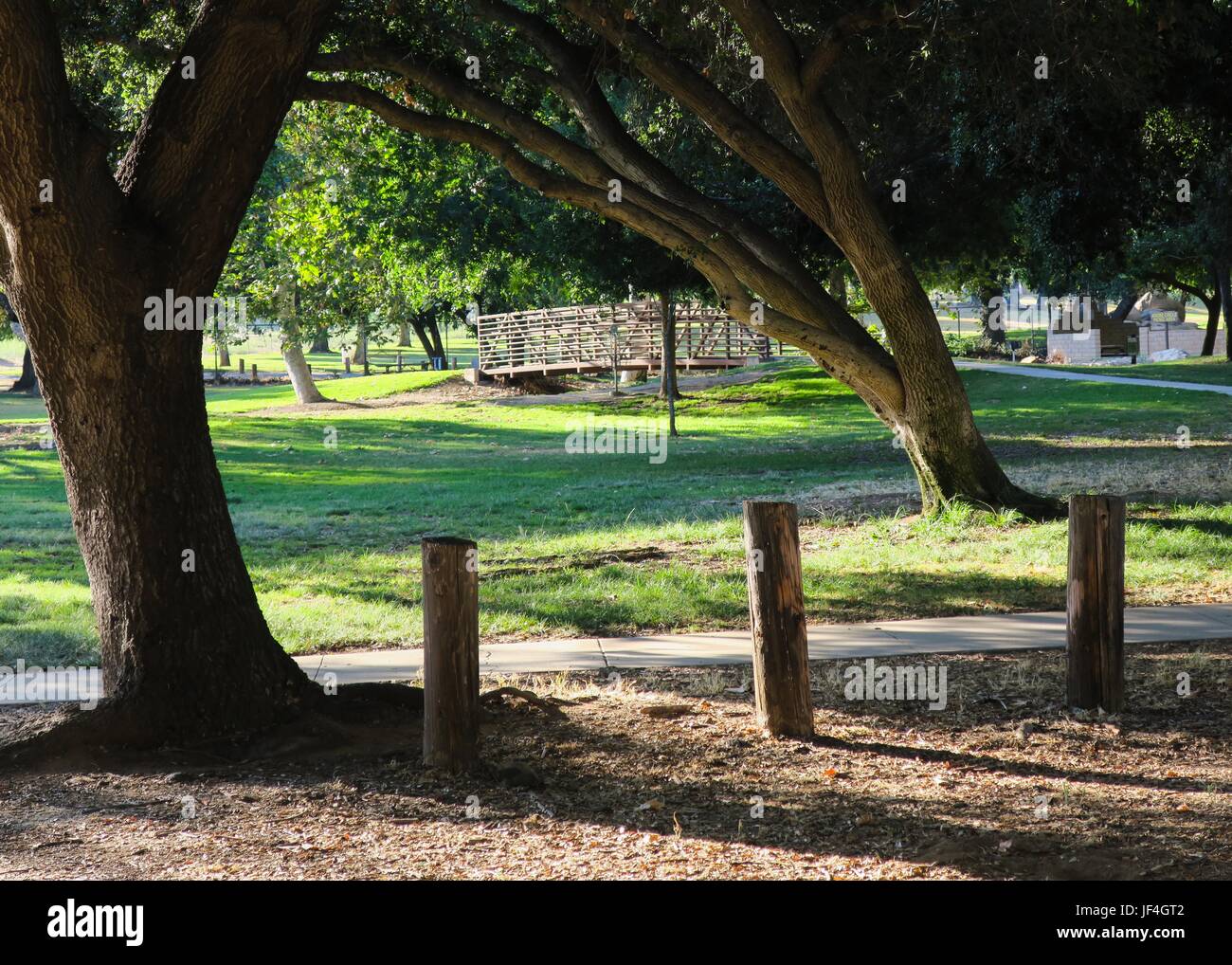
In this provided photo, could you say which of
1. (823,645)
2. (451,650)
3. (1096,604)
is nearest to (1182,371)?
(823,645)

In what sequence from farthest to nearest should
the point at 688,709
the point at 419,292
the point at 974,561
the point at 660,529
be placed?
1. the point at 419,292
2. the point at 660,529
3. the point at 974,561
4. the point at 688,709

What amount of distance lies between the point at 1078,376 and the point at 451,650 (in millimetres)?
31631

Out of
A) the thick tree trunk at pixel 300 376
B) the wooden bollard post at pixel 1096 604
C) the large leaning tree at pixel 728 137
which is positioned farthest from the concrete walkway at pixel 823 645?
the thick tree trunk at pixel 300 376

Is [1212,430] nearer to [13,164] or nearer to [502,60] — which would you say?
[502,60]

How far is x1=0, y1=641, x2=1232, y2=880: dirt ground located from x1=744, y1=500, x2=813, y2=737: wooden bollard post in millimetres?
158

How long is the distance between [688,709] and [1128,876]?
2888mm

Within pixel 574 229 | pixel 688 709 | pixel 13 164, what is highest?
pixel 574 229

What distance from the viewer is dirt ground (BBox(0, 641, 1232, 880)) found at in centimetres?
471

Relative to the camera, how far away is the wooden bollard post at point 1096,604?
6539mm

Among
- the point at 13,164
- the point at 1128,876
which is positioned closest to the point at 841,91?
the point at 13,164

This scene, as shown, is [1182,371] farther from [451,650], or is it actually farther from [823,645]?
[451,650]

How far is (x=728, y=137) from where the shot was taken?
469 inches

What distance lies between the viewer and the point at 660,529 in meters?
13.5

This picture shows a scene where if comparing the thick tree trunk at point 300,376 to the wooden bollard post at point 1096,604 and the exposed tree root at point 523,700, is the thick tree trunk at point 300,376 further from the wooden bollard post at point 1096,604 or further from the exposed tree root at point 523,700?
the wooden bollard post at point 1096,604
